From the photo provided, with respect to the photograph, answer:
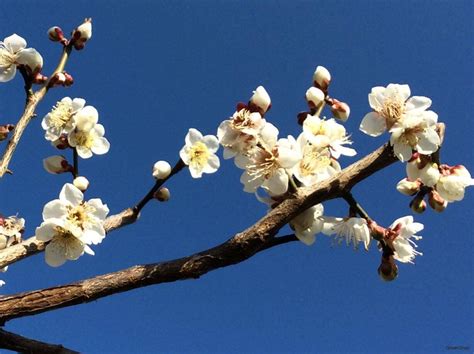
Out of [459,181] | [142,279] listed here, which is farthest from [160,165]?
[459,181]

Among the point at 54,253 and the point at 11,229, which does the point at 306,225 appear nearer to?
the point at 54,253

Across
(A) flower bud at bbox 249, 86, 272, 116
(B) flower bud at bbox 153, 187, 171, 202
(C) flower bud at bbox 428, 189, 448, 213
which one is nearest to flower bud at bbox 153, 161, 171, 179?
(B) flower bud at bbox 153, 187, 171, 202

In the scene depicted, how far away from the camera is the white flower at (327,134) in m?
1.54

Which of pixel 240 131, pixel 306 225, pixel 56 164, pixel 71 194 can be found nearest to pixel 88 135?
pixel 56 164

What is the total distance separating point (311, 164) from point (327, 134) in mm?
111

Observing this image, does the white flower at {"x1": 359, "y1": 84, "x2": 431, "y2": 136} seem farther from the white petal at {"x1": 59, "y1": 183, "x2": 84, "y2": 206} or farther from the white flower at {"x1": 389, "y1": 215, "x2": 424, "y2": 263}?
the white petal at {"x1": 59, "y1": 183, "x2": 84, "y2": 206}

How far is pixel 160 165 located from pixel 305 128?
0.60 m

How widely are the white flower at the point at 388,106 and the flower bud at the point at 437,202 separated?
0.25m

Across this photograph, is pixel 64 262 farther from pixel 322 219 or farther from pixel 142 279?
pixel 322 219

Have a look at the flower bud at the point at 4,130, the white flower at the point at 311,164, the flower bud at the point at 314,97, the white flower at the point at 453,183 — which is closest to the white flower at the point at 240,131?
the white flower at the point at 311,164

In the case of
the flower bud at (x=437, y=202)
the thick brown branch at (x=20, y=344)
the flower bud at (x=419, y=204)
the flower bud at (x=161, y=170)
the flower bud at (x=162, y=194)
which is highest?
the flower bud at (x=161, y=170)

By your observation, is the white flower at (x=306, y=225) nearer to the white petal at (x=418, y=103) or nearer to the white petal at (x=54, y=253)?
the white petal at (x=418, y=103)

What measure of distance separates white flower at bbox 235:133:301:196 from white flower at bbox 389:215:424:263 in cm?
44

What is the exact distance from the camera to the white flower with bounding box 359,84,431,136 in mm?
1628
